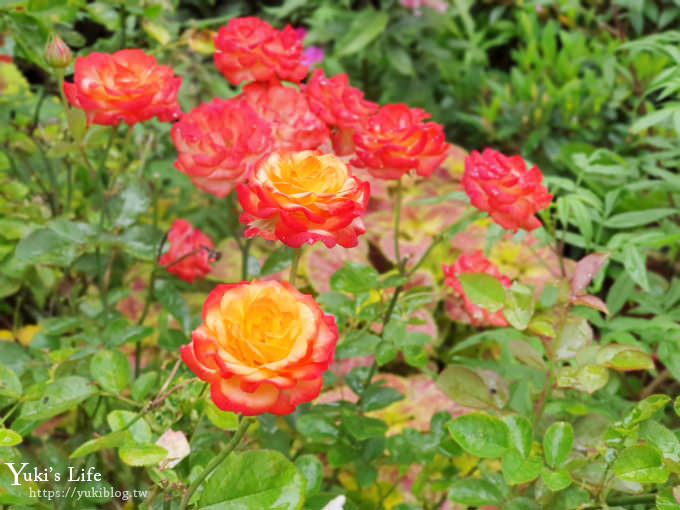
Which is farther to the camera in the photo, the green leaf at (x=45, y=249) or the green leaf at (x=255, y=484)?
the green leaf at (x=45, y=249)

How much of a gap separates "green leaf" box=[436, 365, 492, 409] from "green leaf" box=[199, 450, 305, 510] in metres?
0.23

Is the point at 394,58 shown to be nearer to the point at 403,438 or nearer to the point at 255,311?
the point at 403,438

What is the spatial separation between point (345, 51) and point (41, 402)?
1.33 meters

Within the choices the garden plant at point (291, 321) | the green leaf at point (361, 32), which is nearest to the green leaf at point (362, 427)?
the garden plant at point (291, 321)

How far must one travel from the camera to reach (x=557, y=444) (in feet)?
1.82

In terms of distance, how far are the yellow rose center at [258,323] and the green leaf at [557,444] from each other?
0.28 metres

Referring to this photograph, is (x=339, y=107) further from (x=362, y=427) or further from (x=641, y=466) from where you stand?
(x=641, y=466)

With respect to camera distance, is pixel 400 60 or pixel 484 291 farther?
pixel 400 60

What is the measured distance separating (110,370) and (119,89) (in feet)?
0.93

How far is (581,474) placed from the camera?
23.0 inches

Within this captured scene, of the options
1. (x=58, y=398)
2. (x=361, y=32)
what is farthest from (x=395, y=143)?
(x=361, y=32)

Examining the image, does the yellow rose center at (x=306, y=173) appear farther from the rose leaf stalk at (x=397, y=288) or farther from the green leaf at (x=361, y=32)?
the green leaf at (x=361, y=32)

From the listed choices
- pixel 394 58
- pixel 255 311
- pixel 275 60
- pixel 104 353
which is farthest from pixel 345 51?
pixel 255 311

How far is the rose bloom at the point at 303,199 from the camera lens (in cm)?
47
